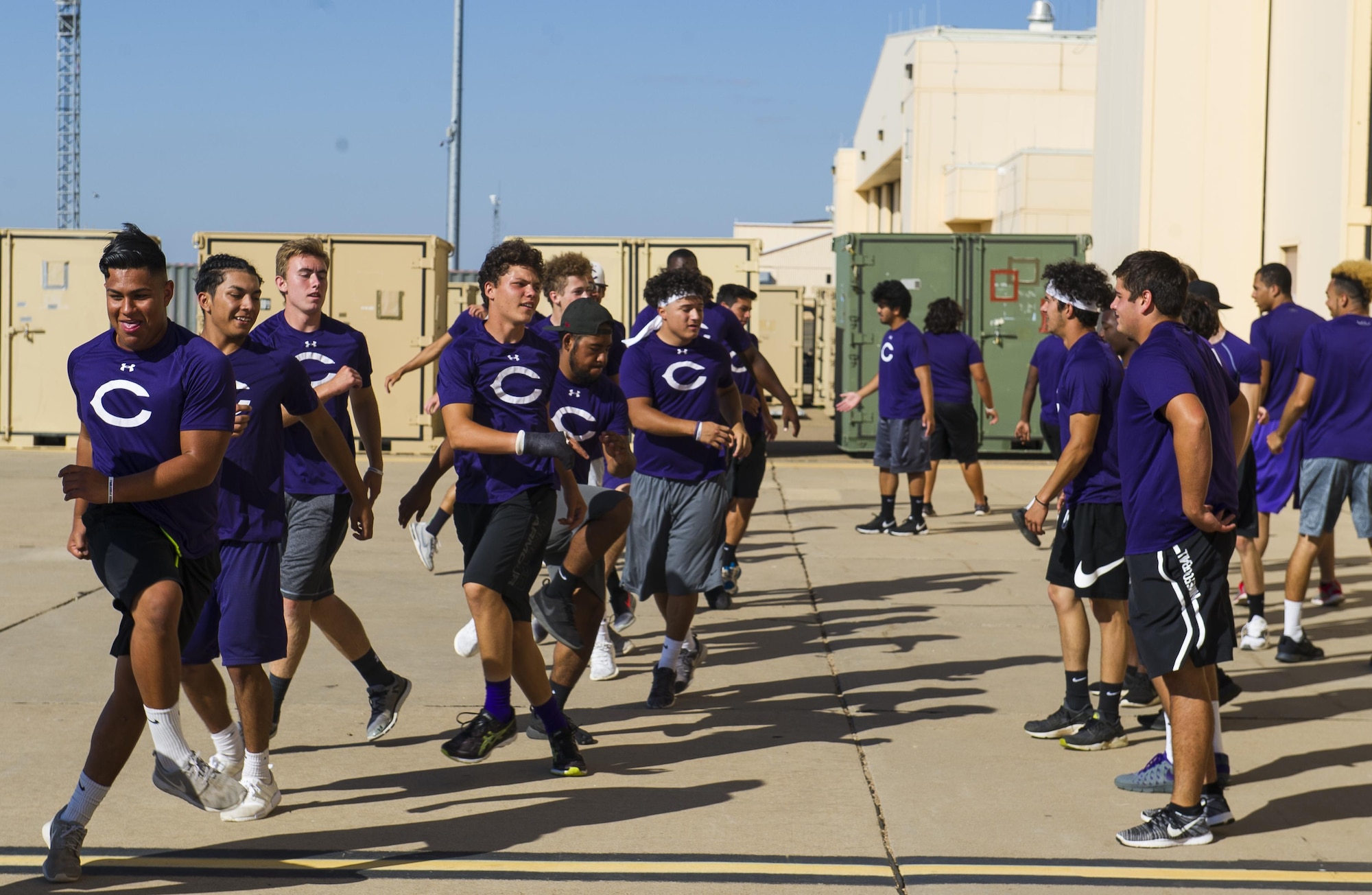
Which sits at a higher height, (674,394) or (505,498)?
(674,394)

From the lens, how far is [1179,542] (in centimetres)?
484

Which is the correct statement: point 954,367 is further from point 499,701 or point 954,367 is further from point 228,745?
point 228,745

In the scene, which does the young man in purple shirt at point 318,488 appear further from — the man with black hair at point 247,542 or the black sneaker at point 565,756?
the black sneaker at point 565,756

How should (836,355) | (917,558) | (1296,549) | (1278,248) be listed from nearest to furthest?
(1296,549)
(917,558)
(1278,248)
(836,355)

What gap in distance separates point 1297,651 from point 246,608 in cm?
542

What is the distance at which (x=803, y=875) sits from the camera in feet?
14.8

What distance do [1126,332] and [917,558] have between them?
6.18m

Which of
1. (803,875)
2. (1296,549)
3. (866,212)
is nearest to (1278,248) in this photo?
(1296,549)

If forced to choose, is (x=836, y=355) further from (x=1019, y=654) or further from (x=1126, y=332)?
(x=1126, y=332)

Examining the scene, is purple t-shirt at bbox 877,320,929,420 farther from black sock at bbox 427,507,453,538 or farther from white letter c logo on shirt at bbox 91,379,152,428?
white letter c logo on shirt at bbox 91,379,152,428

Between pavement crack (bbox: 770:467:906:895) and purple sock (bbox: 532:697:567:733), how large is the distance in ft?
3.87

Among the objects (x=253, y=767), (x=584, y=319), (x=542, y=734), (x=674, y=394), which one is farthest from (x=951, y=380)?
(x=253, y=767)

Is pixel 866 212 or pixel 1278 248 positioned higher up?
pixel 866 212

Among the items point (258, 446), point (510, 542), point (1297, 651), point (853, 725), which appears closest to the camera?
point (258, 446)
